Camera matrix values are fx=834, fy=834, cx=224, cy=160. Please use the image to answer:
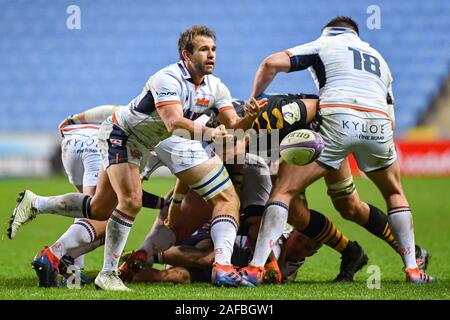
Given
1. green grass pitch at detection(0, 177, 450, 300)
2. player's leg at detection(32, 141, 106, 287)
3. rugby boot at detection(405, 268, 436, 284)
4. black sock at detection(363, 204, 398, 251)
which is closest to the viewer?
green grass pitch at detection(0, 177, 450, 300)

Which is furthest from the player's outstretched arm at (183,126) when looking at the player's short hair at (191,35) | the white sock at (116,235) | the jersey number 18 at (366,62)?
the jersey number 18 at (366,62)

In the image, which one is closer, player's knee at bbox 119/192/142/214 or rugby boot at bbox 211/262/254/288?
rugby boot at bbox 211/262/254/288

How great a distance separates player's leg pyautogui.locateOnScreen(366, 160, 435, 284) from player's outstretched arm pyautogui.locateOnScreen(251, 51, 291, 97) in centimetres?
92

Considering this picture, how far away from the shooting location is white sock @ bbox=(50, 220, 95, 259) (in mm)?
5281

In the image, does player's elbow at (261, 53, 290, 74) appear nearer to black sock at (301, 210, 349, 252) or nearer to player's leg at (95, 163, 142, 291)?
black sock at (301, 210, 349, 252)

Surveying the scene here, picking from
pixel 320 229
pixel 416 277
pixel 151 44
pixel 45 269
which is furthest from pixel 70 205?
pixel 151 44

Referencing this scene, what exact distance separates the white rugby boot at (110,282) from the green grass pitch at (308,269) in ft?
0.21

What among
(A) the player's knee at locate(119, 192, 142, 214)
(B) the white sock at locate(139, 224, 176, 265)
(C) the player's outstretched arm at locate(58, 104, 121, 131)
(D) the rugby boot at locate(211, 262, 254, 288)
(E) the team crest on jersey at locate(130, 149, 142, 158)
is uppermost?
(C) the player's outstretched arm at locate(58, 104, 121, 131)

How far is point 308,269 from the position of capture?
6.54 m

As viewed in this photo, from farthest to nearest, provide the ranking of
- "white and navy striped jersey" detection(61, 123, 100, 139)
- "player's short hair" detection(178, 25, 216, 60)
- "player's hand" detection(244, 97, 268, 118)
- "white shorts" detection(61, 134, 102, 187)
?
"white and navy striped jersey" detection(61, 123, 100, 139), "white shorts" detection(61, 134, 102, 187), "player's short hair" detection(178, 25, 216, 60), "player's hand" detection(244, 97, 268, 118)

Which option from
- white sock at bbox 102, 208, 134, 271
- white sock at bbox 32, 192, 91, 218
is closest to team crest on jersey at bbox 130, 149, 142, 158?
white sock at bbox 102, 208, 134, 271

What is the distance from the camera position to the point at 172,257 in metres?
5.48

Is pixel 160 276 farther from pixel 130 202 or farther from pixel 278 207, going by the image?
pixel 278 207

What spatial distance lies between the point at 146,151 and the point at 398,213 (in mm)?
1737
